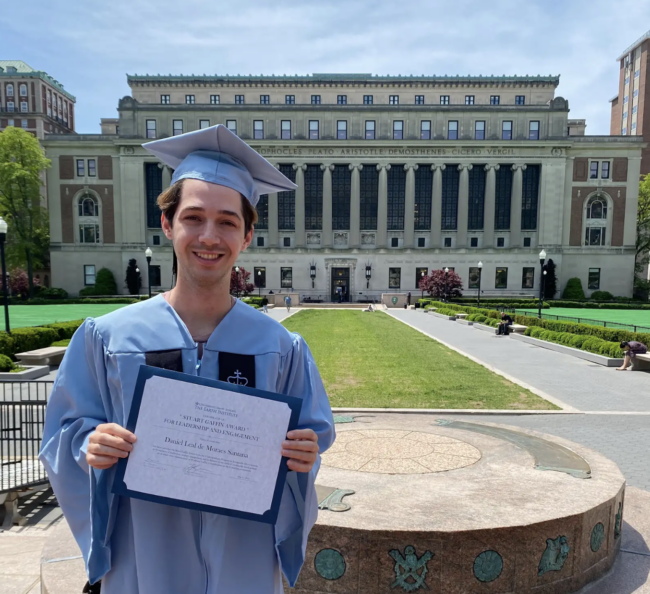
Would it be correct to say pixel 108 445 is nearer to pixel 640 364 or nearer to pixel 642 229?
pixel 640 364

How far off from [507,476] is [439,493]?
924mm

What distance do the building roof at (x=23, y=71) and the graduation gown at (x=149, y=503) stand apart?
108 metres

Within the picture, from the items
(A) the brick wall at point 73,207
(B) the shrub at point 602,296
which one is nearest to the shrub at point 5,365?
(A) the brick wall at point 73,207

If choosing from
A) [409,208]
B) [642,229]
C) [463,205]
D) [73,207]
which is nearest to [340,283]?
[409,208]

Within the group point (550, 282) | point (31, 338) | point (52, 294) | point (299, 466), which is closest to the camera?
point (299, 466)

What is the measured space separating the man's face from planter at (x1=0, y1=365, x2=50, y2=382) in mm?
14200

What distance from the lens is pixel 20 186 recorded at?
5644 cm

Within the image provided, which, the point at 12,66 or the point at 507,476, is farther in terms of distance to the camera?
the point at 12,66

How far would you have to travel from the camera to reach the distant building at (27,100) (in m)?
86.5

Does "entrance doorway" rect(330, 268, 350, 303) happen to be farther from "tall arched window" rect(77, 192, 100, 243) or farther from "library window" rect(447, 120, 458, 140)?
A: "tall arched window" rect(77, 192, 100, 243)

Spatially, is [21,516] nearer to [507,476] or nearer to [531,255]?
[507,476]

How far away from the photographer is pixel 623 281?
6328cm

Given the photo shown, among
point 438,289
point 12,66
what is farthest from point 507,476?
point 12,66

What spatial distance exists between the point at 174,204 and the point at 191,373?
80 centimetres
